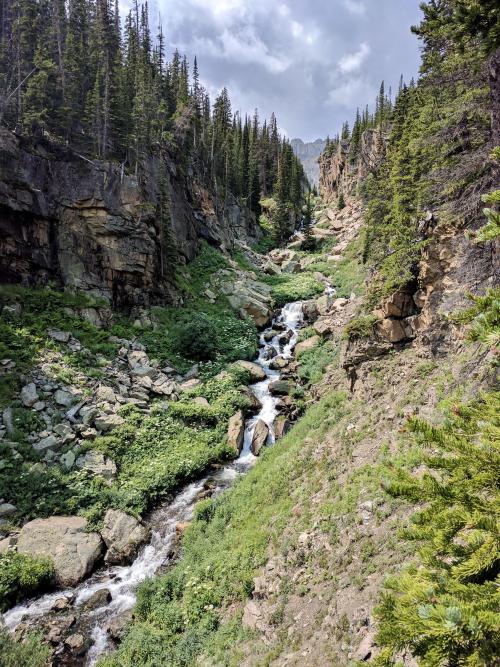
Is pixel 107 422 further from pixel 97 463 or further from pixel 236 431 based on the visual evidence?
pixel 236 431

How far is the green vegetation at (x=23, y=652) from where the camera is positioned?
8828 millimetres

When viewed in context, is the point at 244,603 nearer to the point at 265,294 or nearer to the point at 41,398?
the point at 41,398

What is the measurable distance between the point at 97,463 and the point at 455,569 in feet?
57.7

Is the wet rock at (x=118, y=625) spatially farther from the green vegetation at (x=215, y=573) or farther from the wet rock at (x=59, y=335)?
the wet rock at (x=59, y=335)

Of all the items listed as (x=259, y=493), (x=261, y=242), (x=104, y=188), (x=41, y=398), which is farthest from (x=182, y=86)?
(x=259, y=493)

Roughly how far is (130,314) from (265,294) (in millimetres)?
15103

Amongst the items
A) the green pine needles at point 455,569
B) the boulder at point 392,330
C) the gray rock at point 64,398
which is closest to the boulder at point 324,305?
the boulder at point 392,330

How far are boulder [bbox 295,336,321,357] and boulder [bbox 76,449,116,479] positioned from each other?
1494 cm

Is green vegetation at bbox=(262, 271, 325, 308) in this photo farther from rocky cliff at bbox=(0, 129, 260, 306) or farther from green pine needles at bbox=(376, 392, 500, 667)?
green pine needles at bbox=(376, 392, 500, 667)

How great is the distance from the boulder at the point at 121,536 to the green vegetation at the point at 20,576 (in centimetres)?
206

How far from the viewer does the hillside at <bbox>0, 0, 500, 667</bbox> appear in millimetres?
3770

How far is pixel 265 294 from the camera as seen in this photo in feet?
128

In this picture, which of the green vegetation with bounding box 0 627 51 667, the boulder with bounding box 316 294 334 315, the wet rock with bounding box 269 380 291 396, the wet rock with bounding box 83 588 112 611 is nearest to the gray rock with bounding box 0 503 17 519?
the wet rock with bounding box 83 588 112 611

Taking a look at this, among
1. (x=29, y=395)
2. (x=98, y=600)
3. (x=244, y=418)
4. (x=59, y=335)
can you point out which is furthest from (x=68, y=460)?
(x=244, y=418)
